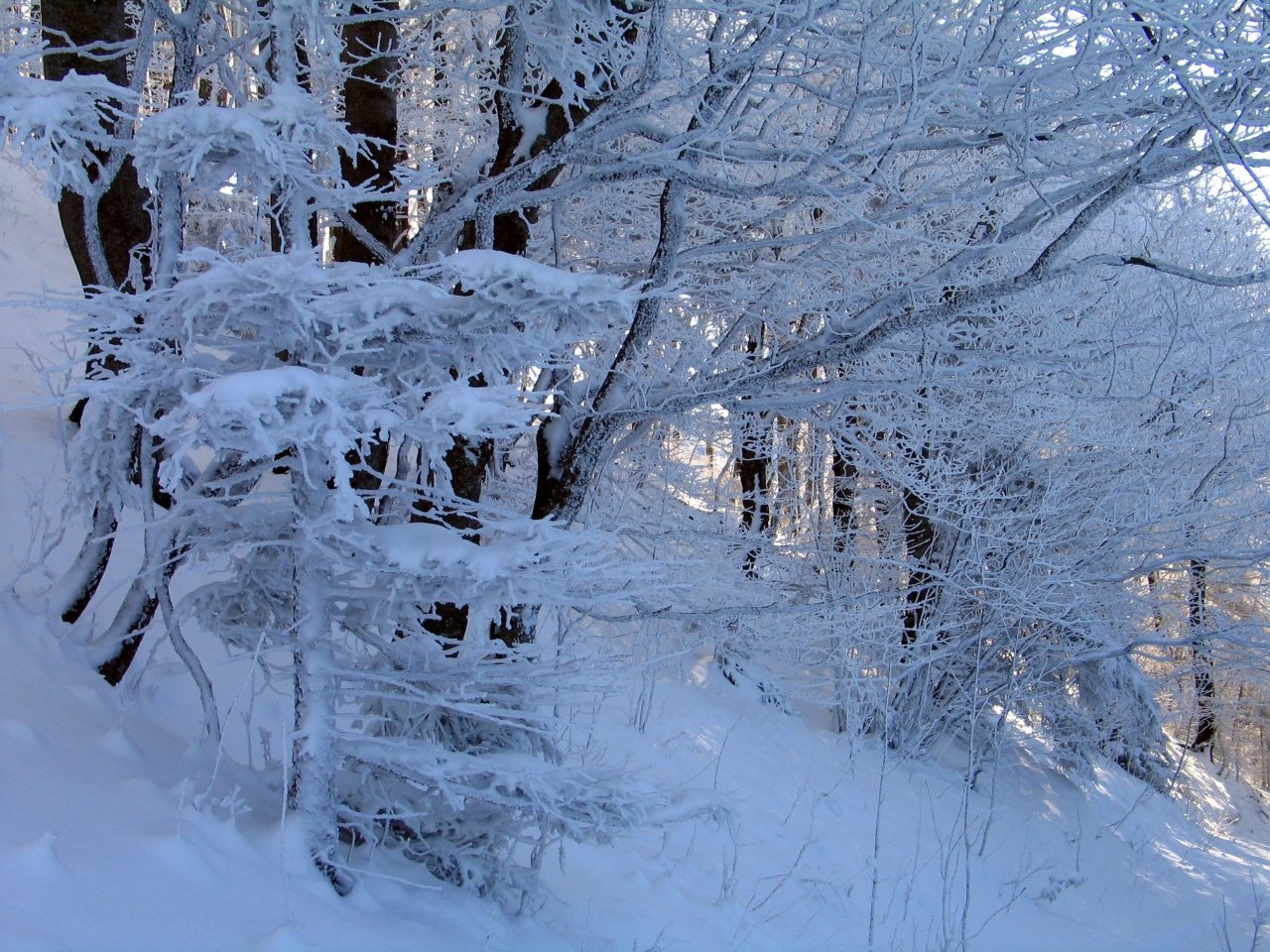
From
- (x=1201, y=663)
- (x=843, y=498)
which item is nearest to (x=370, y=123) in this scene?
(x=843, y=498)

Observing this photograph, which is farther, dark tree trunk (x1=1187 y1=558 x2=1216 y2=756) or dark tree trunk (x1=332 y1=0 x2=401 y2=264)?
dark tree trunk (x1=1187 y1=558 x2=1216 y2=756)

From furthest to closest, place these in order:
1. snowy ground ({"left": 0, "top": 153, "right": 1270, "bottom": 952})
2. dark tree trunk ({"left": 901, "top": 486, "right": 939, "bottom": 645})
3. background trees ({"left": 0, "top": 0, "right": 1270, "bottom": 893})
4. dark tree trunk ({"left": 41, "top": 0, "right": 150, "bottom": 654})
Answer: dark tree trunk ({"left": 901, "top": 486, "right": 939, "bottom": 645}) → dark tree trunk ({"left": 41, "top": 0, "right": 150, "bottom": 654}) → background trees ({"left": 0, "top": 0, "right": 1270, "bottom": 893}) → snowy ground ({"left": 0, "top": 153, "right": 1270, "bottom": 952})

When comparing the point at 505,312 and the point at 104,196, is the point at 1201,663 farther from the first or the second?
the point at 104,196

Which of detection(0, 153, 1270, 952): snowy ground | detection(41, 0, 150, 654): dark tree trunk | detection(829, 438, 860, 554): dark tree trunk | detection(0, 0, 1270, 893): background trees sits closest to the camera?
detection(0, 153, 1270, 952): snowy ground

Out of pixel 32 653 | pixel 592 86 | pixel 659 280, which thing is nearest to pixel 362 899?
pixel 32 653

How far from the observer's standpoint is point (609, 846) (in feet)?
10.5

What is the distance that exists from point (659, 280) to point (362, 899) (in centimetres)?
279

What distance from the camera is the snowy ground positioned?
209 cm

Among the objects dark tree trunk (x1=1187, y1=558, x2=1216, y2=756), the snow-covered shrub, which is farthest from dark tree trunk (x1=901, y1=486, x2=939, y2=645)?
the snow-covered shrub

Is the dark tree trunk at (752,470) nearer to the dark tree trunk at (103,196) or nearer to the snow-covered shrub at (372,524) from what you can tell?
the snow-covered shrub at (372,524)

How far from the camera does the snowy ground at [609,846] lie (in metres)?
2.09

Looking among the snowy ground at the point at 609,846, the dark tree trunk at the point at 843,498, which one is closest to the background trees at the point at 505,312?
the snowy ground at the point at 609,846

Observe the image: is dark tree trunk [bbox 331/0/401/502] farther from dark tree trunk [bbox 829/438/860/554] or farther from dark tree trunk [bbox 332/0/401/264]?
dark tree trunk [bbox 829/438/860/554]

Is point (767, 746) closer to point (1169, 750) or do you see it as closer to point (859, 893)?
point (859, 893)
